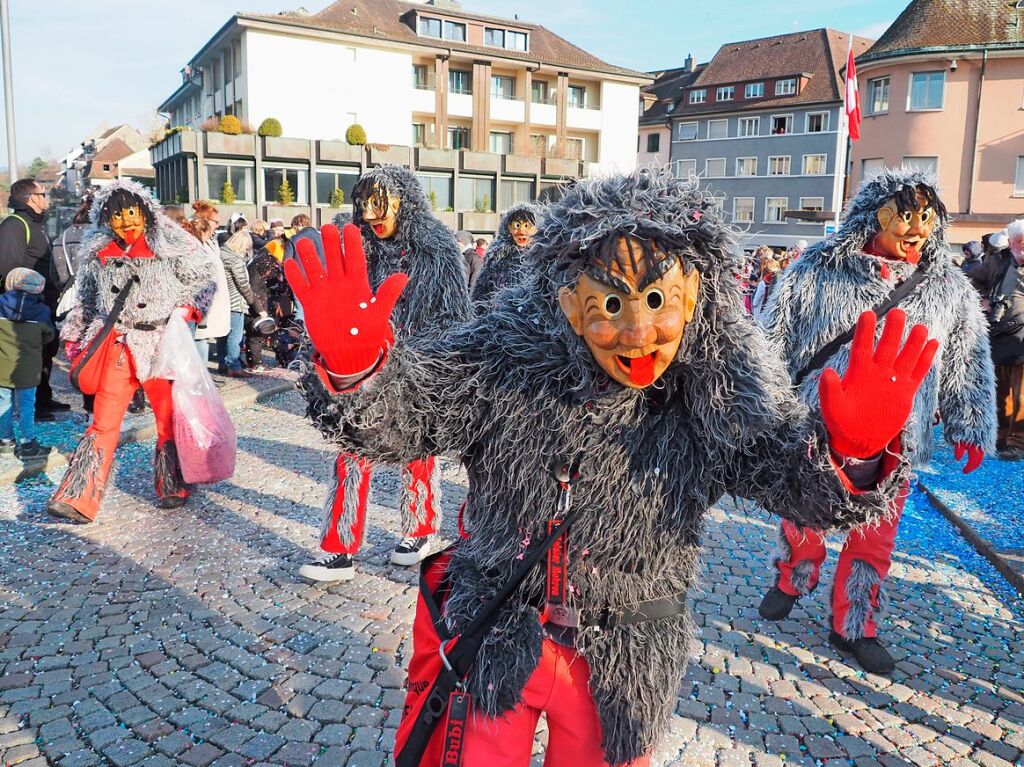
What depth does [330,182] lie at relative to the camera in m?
30.2

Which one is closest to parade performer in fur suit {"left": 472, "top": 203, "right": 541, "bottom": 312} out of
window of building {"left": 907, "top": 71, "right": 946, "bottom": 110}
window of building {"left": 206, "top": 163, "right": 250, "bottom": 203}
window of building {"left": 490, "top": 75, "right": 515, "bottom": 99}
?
window of building {"left": 206, "top": 163, "right": 250, "bottom": 203}

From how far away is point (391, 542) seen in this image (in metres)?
5.09

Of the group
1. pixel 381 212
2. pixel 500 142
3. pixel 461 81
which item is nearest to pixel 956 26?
pixel 500 142

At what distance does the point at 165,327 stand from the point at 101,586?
1.85 meters

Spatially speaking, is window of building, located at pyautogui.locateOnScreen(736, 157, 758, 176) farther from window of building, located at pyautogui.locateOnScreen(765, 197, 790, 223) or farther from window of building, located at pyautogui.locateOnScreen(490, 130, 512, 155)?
window of building, located at pyautogui.locateOnScreen(490, 130, 512, 155)

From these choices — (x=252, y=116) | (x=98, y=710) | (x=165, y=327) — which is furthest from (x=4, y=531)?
(x=252, y=116)

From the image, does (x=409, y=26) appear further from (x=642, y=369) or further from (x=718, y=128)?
(x=642, y=369)

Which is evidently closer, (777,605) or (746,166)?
(777,605)

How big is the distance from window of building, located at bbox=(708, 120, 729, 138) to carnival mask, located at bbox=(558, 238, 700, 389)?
4694cm

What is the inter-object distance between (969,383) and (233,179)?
95.1 feet

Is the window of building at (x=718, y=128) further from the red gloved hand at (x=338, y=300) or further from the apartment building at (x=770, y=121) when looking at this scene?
the red gloved hand at (x=338, y=300)

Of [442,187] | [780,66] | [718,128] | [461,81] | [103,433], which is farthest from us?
[718,128]

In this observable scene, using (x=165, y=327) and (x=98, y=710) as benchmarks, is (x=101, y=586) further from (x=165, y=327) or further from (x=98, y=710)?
(x=165, y=327)

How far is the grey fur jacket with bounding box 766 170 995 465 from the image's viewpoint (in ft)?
12.3
